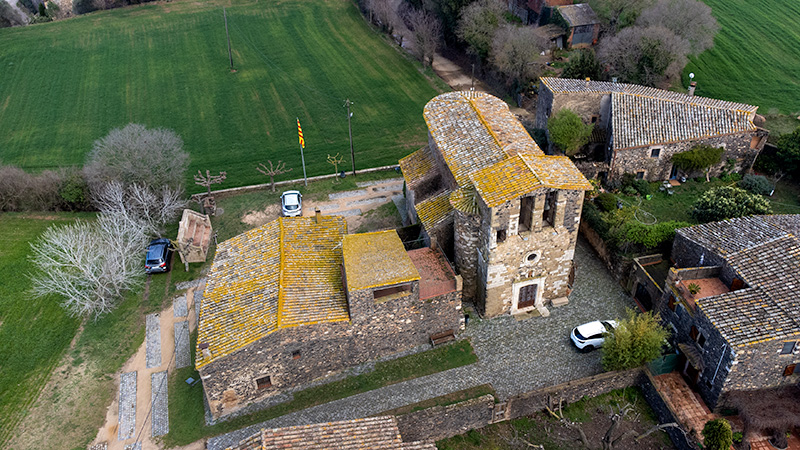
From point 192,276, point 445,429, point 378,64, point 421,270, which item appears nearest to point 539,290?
point 421,270

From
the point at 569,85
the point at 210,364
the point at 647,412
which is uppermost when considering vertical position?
the point at 569,85

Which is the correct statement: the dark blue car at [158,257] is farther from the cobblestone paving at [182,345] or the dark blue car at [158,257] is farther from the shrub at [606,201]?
the shrub at [606,201]

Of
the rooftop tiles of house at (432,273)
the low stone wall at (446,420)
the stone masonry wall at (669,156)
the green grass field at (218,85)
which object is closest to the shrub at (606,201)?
the stone masonry wall at (669,156)

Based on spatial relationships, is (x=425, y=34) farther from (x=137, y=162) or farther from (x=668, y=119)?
(x=137, y=162)

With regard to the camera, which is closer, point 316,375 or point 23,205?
point 316,375

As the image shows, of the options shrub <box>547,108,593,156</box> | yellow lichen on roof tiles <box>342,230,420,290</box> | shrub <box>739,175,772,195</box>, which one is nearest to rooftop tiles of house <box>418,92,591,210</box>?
yellow lichen on roof tiles <box>342,230,420,290</box>

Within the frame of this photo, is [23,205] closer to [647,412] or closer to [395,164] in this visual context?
[395,164]
